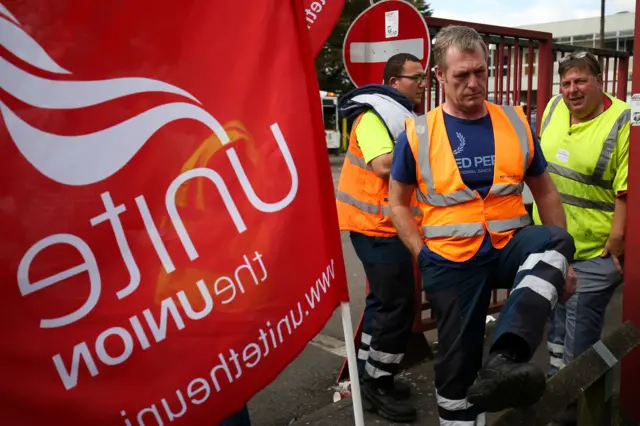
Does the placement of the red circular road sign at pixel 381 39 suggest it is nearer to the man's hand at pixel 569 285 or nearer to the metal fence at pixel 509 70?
the metal fence at pixel 509 70

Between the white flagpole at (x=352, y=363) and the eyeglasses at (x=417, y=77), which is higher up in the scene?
the eyeglasses at (x=417, y=77)

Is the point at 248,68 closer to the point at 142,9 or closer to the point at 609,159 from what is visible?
the point at 142,9

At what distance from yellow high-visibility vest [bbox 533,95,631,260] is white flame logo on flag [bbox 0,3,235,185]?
2.38 metres

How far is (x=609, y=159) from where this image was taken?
3.11 meters

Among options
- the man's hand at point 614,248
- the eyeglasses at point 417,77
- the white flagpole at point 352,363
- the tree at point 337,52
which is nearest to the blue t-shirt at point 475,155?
the white flagpole at point 352,363

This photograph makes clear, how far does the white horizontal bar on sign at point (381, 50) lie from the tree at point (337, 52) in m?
21.8

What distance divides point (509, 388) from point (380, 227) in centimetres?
172

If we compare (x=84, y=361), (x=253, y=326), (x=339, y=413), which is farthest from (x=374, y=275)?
(x=84, y=361)

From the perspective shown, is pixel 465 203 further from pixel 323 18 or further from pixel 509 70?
pixel 509 70

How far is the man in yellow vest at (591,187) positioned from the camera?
3.11m

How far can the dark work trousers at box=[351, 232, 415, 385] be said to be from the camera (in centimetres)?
338

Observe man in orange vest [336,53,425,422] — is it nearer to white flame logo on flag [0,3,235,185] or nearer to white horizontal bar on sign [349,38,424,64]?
white horizontal bar on sign [349,38,424,64]

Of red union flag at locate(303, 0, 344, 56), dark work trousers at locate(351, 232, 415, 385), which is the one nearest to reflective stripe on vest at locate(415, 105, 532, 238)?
red union flag at locate(303, 0, 344, 56)

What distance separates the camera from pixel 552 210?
2582 millimetres
